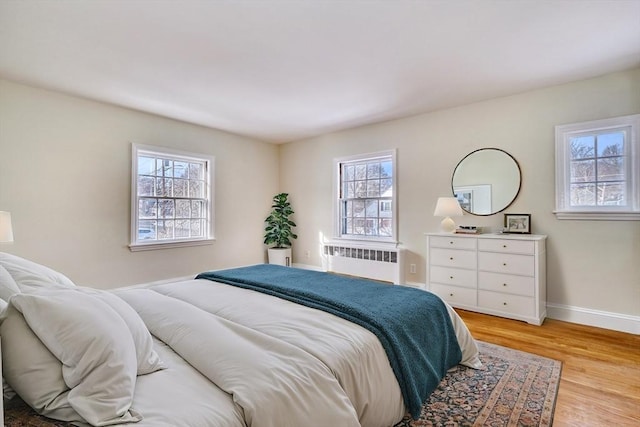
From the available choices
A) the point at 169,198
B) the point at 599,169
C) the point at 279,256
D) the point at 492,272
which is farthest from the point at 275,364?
the point at 279,256

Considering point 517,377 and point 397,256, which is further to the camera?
point 397,256

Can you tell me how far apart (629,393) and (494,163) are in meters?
2.43

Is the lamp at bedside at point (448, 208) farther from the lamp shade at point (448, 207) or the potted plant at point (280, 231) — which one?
the potted plant at point (280, 231)

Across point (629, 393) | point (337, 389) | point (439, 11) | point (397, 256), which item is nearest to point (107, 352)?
point (337, 389)

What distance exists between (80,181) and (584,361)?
5147 mm

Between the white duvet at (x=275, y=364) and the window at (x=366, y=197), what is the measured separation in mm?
3069

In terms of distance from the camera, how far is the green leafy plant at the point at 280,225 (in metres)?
5.59

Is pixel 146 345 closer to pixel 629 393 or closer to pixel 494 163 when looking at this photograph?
pixel 629 393

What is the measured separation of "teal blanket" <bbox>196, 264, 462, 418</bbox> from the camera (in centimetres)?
156

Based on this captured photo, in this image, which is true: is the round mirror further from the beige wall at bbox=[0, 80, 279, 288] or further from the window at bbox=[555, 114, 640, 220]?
the beige wall at bbox=[0, 80, 279, 288]

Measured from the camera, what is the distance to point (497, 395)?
1913 mm

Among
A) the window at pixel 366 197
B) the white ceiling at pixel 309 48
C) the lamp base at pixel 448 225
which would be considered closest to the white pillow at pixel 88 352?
the white ceiling at pixel 309 48

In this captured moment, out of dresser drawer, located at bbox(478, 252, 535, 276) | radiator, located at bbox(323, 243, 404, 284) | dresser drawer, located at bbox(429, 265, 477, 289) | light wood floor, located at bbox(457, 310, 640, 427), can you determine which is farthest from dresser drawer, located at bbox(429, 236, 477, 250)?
light wood floor, located at bbox(457, 310, 640, 427)

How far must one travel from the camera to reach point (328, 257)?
16.5 feet
